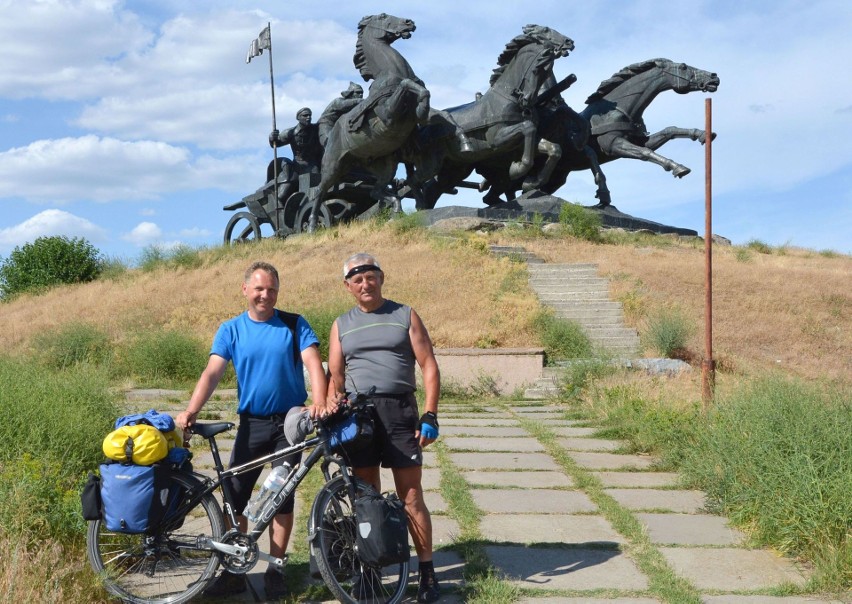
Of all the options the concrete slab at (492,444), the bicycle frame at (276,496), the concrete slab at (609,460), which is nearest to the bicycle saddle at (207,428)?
the bicycle frame at (276,496)

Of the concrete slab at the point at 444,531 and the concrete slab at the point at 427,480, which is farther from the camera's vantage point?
the concrete slab at the point at 427,480

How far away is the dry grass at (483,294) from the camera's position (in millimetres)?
13578

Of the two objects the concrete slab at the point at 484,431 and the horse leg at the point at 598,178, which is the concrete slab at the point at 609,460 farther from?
the horse leg at the point at 598,178

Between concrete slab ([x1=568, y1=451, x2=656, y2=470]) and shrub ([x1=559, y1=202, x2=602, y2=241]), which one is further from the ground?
shrub ([x1=559, y1=202, x2=602, y2=241])

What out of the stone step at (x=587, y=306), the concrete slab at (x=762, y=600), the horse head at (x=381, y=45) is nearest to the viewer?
the concrete slab at (x=762, y=600)

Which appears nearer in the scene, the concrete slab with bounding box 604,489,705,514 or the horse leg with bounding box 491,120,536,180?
the concrete slab with bounding box 604,489,705,514

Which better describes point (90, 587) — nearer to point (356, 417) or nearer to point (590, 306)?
point (356, 417)

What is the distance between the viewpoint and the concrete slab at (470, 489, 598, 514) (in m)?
5.24

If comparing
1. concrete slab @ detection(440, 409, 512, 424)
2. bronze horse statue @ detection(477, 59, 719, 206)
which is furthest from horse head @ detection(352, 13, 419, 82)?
concrete slab @ detection(440, 409, 512, 424)

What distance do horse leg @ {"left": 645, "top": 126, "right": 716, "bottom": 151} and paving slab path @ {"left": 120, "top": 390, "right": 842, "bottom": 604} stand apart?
17.0m

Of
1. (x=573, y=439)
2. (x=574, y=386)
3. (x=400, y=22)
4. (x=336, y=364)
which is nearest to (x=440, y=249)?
(x=400, y=22)

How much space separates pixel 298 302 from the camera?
51.4ft

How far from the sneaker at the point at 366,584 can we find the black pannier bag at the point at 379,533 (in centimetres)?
10

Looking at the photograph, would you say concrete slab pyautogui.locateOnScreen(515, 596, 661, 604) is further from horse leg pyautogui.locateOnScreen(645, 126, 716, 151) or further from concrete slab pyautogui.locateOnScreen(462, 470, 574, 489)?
horse leg pyautogui.locateOnScreen(645, 126, 716, 151)
